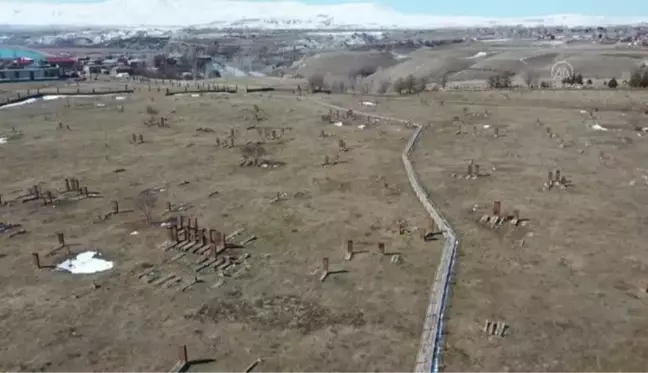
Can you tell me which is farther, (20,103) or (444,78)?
(444,78)

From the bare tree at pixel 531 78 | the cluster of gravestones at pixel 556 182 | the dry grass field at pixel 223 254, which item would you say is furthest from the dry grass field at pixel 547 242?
the bare tree at pixel 531 78

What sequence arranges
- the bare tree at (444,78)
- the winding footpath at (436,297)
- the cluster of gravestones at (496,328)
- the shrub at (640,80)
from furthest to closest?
the bare tree at (444,78), the shrub at (640,80), the cluster of gravestones at (496,328), the winding footpath at (436,297)

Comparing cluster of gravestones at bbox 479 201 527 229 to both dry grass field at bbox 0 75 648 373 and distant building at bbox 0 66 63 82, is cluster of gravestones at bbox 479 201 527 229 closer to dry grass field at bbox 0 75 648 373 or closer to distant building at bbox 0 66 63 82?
dry grass field at bbox 0 75 648 373

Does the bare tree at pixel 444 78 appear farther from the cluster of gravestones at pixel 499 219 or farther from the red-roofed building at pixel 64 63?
→ the cluster of gravestones at pixel 499 219

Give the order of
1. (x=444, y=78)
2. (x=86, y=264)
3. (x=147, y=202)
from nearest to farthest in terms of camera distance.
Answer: (x=86, y=264) → (x=147, y=202) → (x=444, y=78)

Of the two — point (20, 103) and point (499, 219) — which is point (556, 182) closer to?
point (499, 219)

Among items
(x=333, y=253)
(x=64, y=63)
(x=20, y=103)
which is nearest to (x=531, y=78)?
(x=20, y=103)
